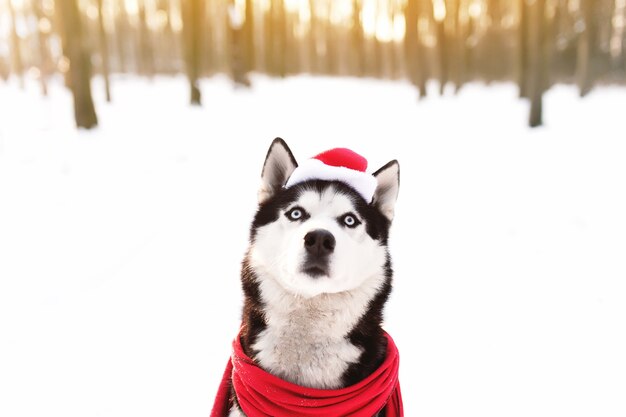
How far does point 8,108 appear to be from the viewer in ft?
65.2

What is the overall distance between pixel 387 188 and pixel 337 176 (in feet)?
1.07

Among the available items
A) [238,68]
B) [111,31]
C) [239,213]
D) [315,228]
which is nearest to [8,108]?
[238,68]

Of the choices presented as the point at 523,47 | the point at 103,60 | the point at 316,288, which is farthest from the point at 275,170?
the point at 103,60

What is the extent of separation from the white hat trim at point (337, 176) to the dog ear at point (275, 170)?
79 millimetres

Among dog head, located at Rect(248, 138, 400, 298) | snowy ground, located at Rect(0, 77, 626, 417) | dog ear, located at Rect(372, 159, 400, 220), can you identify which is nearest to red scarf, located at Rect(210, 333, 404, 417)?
dog head, located at Rect(248, 138, 400, 298)

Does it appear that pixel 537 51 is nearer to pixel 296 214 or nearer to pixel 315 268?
pixel 296 214

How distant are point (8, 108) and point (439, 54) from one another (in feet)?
61.8

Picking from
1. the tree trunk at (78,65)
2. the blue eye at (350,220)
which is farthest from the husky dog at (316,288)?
the tree trunk at (78,65)

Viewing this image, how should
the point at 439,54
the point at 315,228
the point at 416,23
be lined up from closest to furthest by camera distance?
the point at 315,228 → the point at 416,23 → the point at 439,54

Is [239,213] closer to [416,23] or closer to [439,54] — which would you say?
[416,23]

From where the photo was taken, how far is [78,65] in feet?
40.0

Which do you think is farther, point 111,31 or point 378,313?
point 111,31

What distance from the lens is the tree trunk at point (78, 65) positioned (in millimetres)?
11898

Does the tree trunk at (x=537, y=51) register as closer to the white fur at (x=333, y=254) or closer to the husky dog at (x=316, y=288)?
the husky dog at (x=316, y=288)
